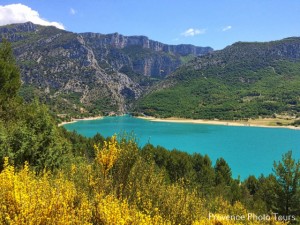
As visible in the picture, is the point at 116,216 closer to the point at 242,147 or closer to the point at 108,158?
the point at 108,158

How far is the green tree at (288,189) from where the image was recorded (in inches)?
886

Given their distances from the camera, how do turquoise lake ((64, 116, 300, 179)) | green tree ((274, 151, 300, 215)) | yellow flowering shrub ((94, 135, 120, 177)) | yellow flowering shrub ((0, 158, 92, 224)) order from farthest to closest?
turquoise lake ((64, 116, 300, 179)), green tree ((274, 151, 300, 215)), yellow flowering shrub ((94, 135, 120, 177)), yellow flowering shrub ((0, 158, 92, 224))

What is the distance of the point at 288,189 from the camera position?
23016 millimetres

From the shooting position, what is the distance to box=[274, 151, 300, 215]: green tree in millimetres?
22500

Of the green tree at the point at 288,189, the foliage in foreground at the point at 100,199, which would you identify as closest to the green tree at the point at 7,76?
the foliage in foreground at the point at 100,199

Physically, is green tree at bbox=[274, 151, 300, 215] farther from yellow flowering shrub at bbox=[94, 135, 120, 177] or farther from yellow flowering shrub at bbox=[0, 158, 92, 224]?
yellow flowering shrub at bbox=[0, 158, 92, 224]

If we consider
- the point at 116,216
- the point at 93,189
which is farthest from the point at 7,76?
the point at 116,216

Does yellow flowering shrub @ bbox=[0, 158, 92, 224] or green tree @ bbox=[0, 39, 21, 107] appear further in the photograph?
green tree @ bbox=[0, 39, 21, 107]

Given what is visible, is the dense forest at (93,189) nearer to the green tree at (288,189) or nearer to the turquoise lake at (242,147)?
the green tree at (288,189)

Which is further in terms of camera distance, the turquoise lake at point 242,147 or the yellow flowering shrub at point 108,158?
the turquoise lake at point 242,147

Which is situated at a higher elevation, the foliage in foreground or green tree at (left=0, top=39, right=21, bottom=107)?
green tree at (left=0, top=39, right=21, bottom=107)

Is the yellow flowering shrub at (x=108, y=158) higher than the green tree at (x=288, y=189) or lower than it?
higher

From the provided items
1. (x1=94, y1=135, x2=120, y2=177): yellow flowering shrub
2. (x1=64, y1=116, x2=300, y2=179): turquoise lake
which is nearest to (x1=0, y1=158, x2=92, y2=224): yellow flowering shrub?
(x1=94, y1=135, x2=120, y2=177): yellow flowering shrub

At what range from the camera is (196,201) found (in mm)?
8227
